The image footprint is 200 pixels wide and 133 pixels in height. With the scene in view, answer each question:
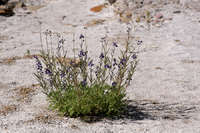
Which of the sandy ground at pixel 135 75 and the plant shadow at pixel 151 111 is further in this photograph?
the plant shadow at pixel 151 111

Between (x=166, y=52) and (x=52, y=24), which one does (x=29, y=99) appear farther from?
(x=52, y=24)

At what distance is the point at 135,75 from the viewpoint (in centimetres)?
644

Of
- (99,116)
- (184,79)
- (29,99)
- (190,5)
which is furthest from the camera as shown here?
(190,5)

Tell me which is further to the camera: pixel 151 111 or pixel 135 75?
pixel 135 75

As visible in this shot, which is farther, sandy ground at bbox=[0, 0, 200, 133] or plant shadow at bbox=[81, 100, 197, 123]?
plant shadow at bbox=[81, 100, 197, 123]

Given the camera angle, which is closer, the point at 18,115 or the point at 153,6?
the point at 18,115

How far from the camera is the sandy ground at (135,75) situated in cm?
414

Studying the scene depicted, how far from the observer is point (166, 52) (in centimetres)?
778

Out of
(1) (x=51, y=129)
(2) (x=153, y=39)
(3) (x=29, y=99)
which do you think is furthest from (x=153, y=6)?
(1) (x=51, y=129)

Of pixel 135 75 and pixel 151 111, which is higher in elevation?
pixel 151 111

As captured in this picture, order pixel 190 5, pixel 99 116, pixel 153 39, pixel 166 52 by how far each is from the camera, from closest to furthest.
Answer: pixel 99 116, pixel 166 52, pixel 153 39, pixel 190 5

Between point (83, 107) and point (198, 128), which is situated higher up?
point (83, 107)

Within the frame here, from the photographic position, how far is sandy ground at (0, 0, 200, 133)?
13.6 feet

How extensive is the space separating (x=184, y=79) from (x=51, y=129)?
10.8 feet
